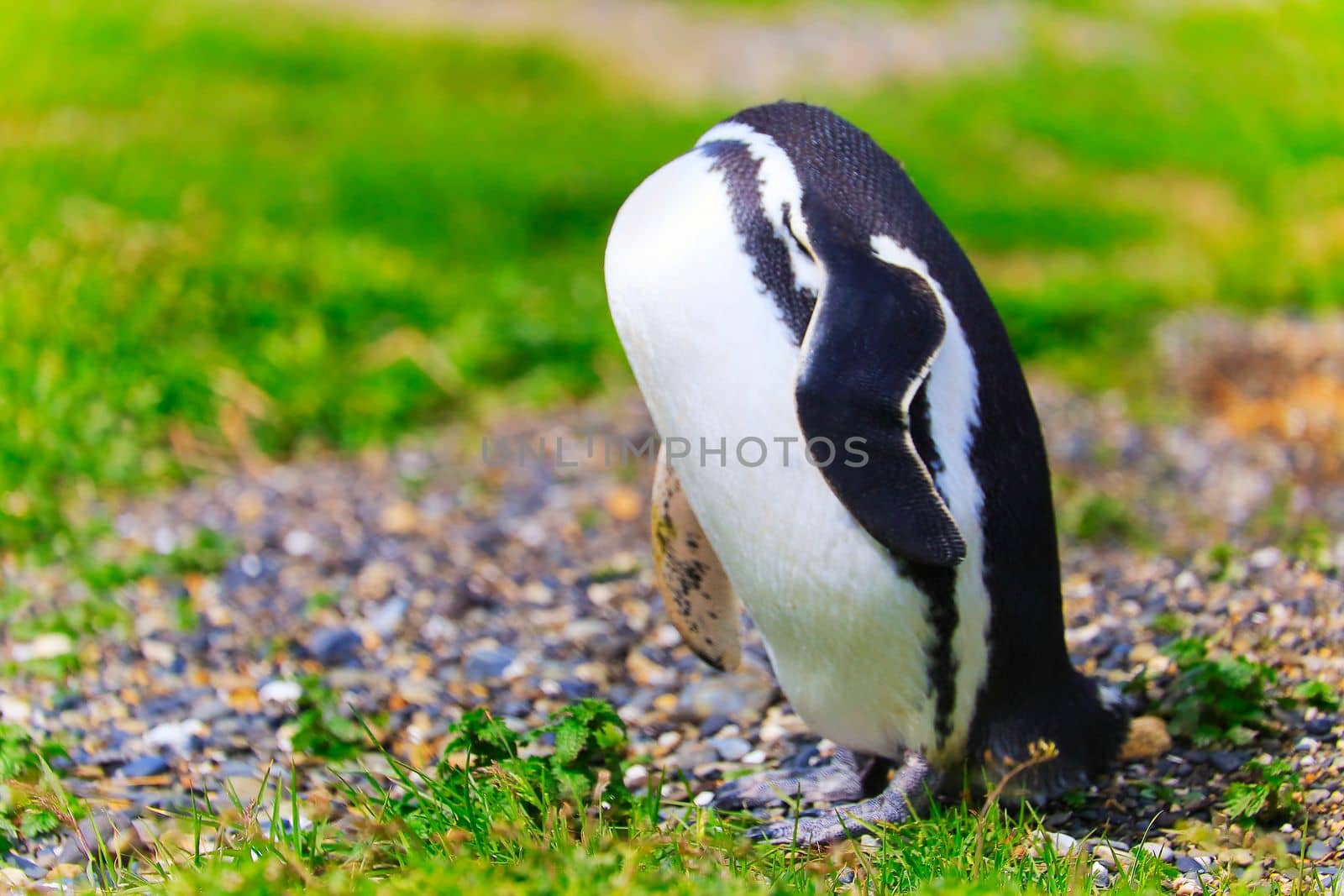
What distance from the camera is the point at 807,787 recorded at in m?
2.49

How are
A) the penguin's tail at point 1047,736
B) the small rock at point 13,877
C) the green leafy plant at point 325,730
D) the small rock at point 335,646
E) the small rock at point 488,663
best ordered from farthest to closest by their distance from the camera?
the small rock at point 335,646 < the small rock at point 488,663 < the green leafy plant at point 325,730 < the penguin's tail at point 1047,736 < the small rock at point 13,877

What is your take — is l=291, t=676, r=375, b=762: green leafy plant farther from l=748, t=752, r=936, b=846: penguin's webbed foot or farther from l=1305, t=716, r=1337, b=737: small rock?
l=1305, t=716, r=1337, b=737: small rock

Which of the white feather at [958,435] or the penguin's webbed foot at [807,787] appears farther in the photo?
the penguin's webbed foot at [807,787]

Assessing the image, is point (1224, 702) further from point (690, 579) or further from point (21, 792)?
point (21, 792)

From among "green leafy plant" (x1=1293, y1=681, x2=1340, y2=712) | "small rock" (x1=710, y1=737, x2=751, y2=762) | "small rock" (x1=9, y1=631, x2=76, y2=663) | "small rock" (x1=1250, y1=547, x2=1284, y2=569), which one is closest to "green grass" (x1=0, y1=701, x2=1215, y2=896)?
"small rock" (x1=710, y1=737, x2=751, y2=762)

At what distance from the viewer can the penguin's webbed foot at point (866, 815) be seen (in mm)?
2225

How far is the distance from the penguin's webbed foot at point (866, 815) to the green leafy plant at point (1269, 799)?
491 mm

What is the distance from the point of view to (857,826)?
7.41ft

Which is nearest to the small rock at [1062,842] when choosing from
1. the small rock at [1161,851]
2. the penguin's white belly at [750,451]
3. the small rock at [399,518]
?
the small rock at [1161,851]

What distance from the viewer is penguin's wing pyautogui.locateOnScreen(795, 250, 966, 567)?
198 cm

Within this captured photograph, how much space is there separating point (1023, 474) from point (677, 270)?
0.63 metres

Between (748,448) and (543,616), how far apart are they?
57.9 inches

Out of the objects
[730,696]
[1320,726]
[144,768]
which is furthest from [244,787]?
[1320,726]

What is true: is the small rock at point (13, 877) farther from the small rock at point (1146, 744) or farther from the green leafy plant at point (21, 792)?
the small rock at point (1146, 744)
